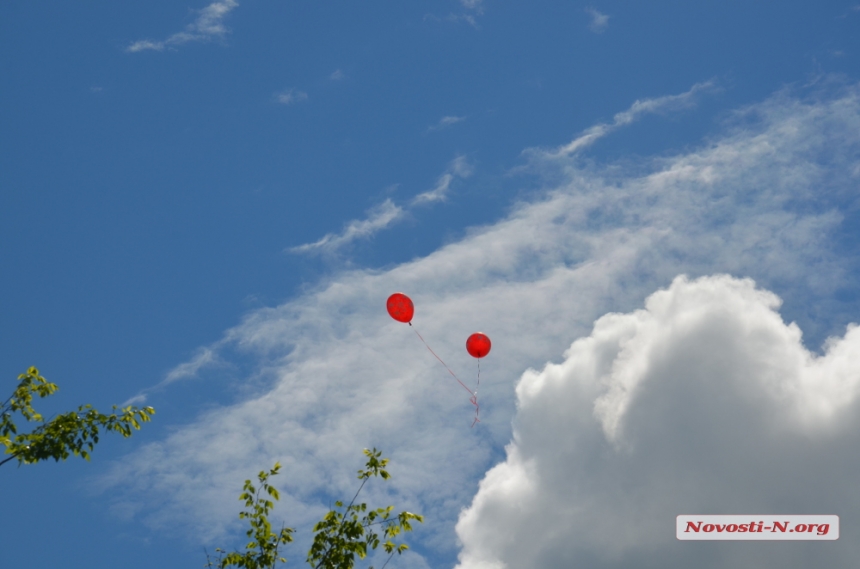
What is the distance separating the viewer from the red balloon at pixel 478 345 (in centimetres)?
3653

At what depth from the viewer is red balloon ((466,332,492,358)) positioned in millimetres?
36531

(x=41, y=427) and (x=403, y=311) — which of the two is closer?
(x=41, y=427)

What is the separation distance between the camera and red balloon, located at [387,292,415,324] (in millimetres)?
35531

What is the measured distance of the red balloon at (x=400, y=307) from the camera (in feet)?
117

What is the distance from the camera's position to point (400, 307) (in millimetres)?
35719

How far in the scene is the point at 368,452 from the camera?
18.3 metres

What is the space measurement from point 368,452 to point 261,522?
99.0 inches

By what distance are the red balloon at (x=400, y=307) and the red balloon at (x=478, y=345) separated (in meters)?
2.75

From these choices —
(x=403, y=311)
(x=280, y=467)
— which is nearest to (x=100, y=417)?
(x=280, y=467)

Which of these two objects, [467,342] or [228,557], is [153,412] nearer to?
[228,557]

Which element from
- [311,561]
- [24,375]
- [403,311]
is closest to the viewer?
[311,561]

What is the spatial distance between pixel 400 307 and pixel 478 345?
3.62 m

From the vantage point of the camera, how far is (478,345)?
36.5 m

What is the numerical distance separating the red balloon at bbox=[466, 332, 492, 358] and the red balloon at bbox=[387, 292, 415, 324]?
2752 mm
